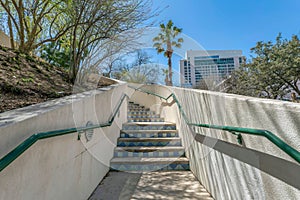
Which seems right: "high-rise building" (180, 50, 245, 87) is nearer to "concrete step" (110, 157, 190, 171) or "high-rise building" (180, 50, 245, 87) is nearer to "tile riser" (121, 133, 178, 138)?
"tile riser" (121, 133, 178, 138)

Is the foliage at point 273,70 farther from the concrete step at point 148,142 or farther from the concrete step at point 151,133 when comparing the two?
the concrete step at point 148,142

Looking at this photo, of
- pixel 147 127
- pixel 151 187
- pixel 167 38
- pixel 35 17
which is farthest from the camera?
pixel 167 38

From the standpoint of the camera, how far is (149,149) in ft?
10.7

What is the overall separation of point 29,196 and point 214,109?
5.80ft

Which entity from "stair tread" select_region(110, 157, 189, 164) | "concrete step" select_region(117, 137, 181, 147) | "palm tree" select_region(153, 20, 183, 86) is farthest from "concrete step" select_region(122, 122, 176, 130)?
"palm tree" select_region(153, 20, 183, 86)

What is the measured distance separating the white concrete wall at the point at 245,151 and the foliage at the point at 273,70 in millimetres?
9123

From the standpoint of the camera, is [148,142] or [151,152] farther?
[148,142]

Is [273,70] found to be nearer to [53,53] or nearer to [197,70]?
[197,70]

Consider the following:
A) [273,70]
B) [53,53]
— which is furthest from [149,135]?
[273,70]

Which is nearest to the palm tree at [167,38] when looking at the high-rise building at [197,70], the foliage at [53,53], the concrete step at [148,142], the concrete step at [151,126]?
the high-rise building at [197,70]

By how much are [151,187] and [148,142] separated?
1167 mm

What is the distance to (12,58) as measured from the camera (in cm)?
412

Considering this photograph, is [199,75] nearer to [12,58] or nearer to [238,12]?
[238,12]

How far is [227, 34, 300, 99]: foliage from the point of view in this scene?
360 inches
